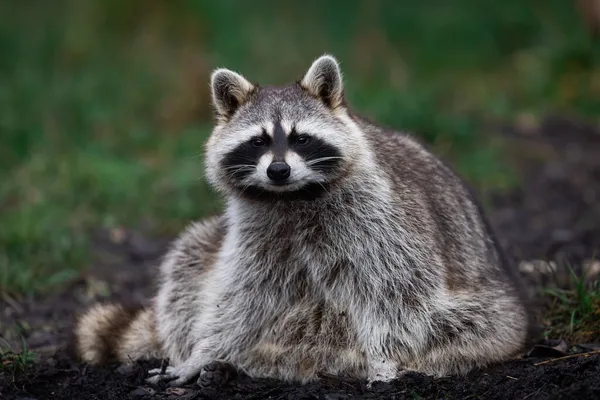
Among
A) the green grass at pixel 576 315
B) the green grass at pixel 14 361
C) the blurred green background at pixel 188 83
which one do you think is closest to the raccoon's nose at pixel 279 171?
the green grass at pixel 14 361

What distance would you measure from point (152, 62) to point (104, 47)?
29.0 inches

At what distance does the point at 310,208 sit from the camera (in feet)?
15.0

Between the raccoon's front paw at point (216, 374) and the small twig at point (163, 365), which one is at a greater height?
the raccoon's front paw at point (216, 374)

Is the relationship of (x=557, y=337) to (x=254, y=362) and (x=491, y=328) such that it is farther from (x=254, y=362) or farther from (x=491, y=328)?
(x=254, y=362)

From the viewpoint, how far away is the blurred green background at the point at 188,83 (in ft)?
26.4

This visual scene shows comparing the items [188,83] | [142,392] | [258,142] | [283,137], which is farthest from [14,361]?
[188,83]

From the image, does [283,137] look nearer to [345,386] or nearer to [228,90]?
[228,90]

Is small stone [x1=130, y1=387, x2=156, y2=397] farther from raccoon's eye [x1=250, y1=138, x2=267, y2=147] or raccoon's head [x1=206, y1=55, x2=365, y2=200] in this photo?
raccoon's eye [x1=250, y1=138, x2=267, y2=147]

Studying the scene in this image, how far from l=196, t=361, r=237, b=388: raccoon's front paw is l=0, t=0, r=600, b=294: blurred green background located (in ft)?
7.81

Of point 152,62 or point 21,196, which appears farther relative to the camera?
point 152,62

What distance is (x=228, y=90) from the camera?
4836mm

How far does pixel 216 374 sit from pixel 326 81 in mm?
1562

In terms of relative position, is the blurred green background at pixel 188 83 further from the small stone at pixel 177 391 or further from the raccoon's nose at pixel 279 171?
the raccoon's nose at pixel 279 171

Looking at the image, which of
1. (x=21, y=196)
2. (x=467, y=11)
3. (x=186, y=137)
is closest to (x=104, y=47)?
(x=186, y=137)
